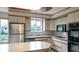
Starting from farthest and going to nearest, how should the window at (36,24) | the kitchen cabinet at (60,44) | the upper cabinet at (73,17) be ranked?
the upper cabinet at (73,17), the kitchen cabinet at (60,44), the window at (36,24)

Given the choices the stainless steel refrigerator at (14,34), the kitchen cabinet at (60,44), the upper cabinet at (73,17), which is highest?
the upper cabinet at (73,17)

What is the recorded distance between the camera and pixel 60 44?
1647 mm

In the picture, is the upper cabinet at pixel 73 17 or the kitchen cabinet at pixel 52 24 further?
the upper cabinet at pixel 73 17

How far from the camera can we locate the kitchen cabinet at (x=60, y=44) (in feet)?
4.79

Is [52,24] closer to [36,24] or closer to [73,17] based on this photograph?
[36,24]

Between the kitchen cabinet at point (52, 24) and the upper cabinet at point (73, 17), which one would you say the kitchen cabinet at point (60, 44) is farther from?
the upper cabinet at point (73, 17)

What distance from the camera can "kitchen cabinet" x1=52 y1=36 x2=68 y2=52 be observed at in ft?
4.79

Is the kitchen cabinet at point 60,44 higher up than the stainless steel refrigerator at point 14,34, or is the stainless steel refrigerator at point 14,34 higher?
the stainless steel refrigerator at point 14,34

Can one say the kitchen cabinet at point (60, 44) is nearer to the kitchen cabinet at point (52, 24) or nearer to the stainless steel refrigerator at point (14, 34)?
the kitchen cabinet at point (52, 24)

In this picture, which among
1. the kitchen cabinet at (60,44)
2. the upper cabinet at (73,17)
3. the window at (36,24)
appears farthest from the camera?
the upper cabinet at (73,17)

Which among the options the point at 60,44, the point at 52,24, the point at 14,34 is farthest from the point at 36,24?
the point at 14,34

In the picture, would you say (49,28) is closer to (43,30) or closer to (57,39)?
(43,30)

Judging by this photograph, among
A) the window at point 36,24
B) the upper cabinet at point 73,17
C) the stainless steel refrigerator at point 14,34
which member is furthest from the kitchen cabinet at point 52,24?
the stainless steel refrigerator at point 14,34
